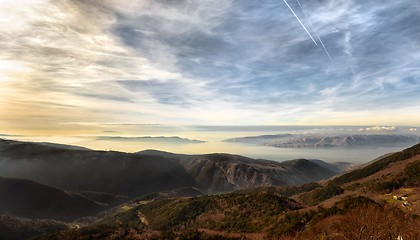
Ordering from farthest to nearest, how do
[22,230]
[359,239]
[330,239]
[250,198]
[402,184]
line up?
[22,230]
[250,198]
[402,184]
[330,239]
[359,239]

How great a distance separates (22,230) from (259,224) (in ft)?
403

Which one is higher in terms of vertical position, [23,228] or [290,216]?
[290,216]

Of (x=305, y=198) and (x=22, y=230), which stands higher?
(x=305, y=198)

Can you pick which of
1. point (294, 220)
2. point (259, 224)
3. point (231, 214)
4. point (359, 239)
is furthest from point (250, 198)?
point (359, 239)

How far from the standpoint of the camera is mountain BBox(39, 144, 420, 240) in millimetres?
32562

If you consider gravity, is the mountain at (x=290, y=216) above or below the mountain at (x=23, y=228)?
above

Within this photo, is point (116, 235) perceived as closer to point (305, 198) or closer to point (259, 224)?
point (259, 224)

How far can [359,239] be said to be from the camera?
80.4 ft

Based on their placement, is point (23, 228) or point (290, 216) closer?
point (290, 216)

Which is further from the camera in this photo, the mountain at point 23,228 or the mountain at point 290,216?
the mountain at point 23,228

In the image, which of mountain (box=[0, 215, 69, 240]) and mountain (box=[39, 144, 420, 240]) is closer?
mountain (box=[39, 144, 420, 240])

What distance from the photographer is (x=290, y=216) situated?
59219 millimetres

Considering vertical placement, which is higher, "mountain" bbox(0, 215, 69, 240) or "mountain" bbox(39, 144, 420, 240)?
"mountain" bbox(39, 144, 420, 240)

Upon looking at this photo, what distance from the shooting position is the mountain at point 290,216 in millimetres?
32562
